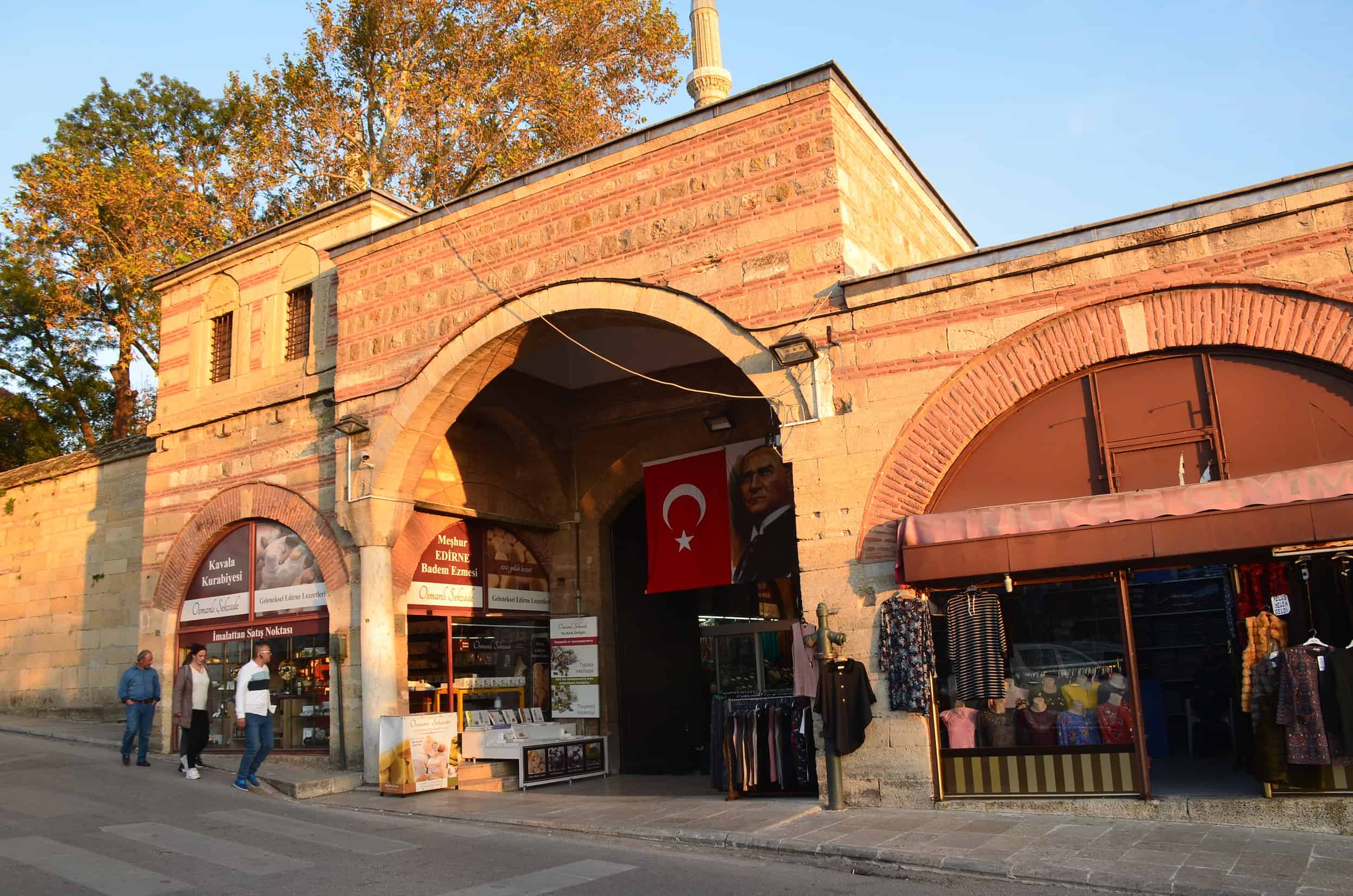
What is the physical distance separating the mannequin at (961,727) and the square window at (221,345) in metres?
11.3

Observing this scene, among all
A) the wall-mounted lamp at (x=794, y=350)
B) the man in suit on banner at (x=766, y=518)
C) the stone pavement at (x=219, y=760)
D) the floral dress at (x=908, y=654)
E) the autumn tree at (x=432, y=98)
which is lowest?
the stone pavement at (x=219, y=760)

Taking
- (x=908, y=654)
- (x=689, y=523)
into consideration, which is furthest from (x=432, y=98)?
(x=908, y=654)

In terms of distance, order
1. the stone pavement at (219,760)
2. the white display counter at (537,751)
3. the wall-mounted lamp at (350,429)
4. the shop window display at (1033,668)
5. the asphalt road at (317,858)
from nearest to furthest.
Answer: the asphalt road at (317,858)
the shop window display at (1033,668)
the stone pavement at (219,760)
the white display counter at (537,751)
the wall-mounted lamp at (350,429)

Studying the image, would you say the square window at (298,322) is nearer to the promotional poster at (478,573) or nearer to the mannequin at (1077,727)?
the promotional poster at (478,573)

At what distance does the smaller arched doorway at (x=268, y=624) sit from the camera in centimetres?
1273

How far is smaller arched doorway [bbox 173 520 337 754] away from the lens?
41.8 ft

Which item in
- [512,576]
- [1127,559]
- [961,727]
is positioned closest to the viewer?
[1127,559]

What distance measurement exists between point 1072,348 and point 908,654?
116 inches

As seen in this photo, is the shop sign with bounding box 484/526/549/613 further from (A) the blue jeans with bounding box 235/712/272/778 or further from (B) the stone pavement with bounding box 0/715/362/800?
(A) the blue jeans with bounding box 235/712/272/778

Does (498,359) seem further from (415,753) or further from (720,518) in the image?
(415,753)

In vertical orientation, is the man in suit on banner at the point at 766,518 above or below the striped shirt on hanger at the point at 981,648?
above

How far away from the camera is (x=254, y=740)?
35.8 feet

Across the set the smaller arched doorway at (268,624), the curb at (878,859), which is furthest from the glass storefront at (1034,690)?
the smaller arched doorway at (268,624)

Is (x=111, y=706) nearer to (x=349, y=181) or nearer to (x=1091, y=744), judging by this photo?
(x=349, y=181)
